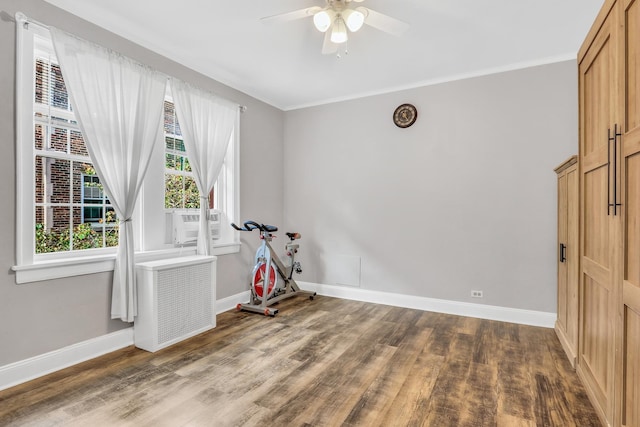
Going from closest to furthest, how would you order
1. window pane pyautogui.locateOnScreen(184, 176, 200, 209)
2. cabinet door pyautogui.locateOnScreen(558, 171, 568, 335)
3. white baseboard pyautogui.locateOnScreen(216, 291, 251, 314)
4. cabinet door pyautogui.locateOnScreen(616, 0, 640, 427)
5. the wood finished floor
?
cabinet door pyautogui.locateOnScreen(616, 0, 640, 427) < the wood finished floor < cabinet door pyautogui.locateOnScreen(558, 171, 568, 335) < window pane pyautogui.locateOnScreen(184, 176, 200, 209) < white baseboard pyautogui.locateOnScreen(216, 291, 251, 314)

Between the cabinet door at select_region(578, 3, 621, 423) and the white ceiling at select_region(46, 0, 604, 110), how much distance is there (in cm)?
81

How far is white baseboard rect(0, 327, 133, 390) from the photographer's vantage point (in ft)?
7.32

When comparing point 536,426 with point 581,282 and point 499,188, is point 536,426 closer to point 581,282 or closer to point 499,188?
point 581,282

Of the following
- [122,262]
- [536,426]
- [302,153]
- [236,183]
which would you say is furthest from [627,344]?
[302,153]

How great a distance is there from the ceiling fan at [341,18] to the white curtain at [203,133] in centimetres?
155

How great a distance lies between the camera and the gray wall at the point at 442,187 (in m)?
3.50

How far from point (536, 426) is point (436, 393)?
0.57 metres

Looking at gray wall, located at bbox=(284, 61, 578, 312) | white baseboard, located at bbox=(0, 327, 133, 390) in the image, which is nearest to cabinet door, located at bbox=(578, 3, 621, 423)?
gray wall, located at bbox=(284, 61, 578, 312)

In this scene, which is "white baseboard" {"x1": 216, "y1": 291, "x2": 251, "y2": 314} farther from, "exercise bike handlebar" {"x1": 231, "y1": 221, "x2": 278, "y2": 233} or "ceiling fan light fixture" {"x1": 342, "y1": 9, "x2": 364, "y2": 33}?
"ceiling fan light fixture" {"x1": 342, "y1": 9, "x2": 364, "y2": 33}

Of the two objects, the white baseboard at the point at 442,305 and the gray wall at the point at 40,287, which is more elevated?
the gray wall at the point at 40,287

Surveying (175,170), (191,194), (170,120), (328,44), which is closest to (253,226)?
(191,194)

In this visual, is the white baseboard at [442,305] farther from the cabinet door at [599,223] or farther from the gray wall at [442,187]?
the cabinet door at [599,223]

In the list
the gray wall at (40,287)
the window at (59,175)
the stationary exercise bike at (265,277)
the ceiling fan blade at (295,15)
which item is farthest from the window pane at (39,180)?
the ceiling fan blade at (295,15)

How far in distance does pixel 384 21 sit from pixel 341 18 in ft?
1.04
